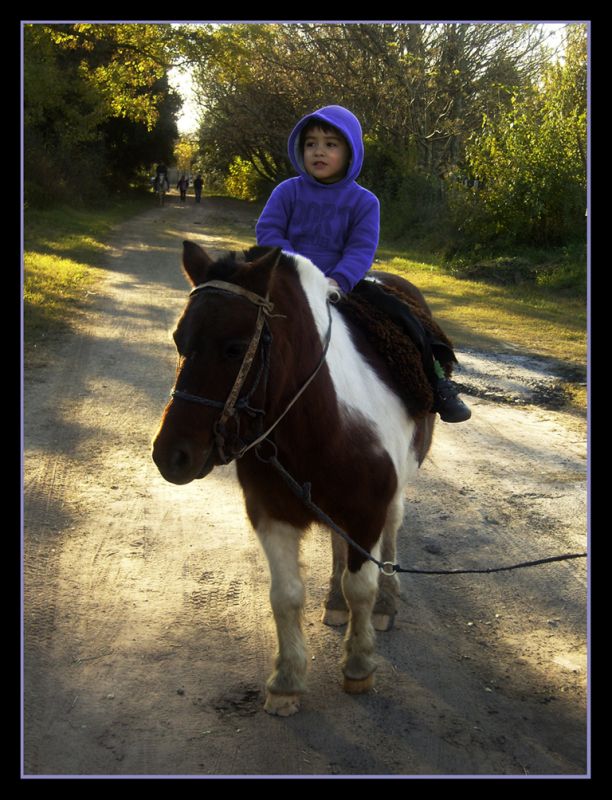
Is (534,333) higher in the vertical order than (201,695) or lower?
higher

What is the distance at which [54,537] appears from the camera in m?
4.84

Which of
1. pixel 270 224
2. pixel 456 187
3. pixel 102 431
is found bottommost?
pixel 102 431

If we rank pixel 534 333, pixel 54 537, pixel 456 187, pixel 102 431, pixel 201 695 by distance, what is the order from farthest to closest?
1. pixel 456 187
2. pixel 534 333
3. pixel 102 431
4. pixel 54 537
5. pixel 201 695

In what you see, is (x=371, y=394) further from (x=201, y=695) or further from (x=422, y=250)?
(x=422, y=250)

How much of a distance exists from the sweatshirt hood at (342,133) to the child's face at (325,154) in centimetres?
3

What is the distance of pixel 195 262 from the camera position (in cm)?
293

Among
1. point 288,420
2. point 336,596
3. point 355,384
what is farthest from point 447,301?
point 288,420

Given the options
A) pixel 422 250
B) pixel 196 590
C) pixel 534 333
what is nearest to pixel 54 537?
pixel 196 590

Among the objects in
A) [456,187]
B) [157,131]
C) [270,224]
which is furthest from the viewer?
[157,131]

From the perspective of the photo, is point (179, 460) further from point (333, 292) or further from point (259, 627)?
point (259, 627)

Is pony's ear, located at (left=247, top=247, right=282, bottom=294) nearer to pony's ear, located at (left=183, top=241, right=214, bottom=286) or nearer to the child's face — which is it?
pony's ear, located at (left=183, top=241, right=214, bottom=286)

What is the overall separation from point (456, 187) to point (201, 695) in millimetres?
19231

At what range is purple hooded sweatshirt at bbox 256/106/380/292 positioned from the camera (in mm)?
3887

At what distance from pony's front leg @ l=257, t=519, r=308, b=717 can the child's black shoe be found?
120 cm
